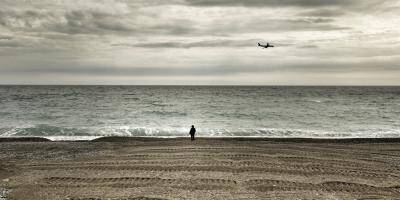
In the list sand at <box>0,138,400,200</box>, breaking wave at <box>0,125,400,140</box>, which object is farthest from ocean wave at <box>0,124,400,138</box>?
sand at <box>0,138,400,200</box>

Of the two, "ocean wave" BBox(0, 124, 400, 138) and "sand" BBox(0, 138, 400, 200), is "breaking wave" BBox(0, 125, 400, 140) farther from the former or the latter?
"sand" BBox(0, 138, 400, 200)

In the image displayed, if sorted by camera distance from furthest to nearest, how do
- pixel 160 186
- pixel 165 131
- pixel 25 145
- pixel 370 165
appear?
pixel 165 131 → pixel 25 145 → pixel 370 165 → pixel 160 186

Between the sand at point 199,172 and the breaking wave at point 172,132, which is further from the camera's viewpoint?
the breaking wave at point 172,132

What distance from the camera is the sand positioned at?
14648mm

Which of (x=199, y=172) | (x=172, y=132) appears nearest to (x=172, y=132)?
(x=172, y=132)

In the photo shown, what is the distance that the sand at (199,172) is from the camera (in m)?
14.6

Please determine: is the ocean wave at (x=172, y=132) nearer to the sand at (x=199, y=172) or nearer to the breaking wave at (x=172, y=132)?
the breaking wave at (x=172, y=132)

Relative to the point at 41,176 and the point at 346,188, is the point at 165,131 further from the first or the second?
the point at 346,188

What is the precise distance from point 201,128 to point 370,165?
74.3 feet

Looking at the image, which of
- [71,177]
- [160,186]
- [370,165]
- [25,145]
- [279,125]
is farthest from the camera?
[279,125]

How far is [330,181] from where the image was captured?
1627cm

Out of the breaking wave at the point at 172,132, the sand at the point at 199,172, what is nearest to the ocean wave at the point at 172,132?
the breaking wave at the point at 172,132

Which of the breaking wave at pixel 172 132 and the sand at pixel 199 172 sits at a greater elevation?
the sand at pixel 199 172

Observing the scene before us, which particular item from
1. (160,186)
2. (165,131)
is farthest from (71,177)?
(165,131)
